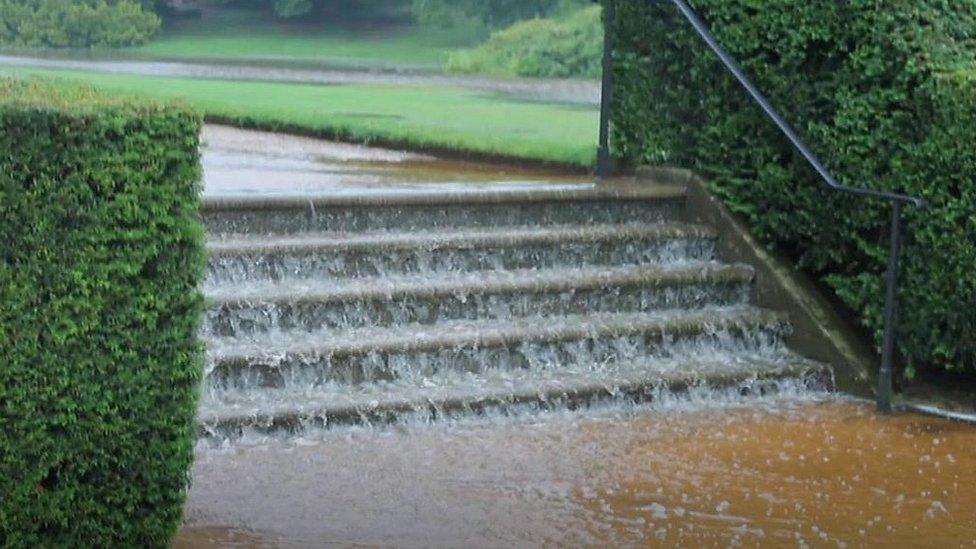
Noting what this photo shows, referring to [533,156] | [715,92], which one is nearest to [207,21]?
[533,156]

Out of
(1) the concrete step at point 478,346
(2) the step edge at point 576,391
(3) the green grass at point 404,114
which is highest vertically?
(3) the green grass at point 404,114

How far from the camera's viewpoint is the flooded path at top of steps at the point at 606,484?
6.08m

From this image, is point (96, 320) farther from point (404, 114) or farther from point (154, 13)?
point (154, 13)

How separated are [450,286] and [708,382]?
1435mm

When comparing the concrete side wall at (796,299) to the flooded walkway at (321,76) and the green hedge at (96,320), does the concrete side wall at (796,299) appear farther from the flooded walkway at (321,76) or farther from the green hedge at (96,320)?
the flooded walkway at (321,76)

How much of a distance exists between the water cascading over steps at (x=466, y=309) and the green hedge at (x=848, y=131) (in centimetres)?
44

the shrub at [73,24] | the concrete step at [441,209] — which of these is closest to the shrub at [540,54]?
the shrub at [73,24]

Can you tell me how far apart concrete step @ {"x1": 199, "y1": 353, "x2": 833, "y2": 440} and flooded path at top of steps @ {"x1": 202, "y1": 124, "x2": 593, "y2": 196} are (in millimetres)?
1727

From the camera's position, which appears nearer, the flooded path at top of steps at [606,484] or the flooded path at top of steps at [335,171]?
the flooded path at top of steps at [606,484]

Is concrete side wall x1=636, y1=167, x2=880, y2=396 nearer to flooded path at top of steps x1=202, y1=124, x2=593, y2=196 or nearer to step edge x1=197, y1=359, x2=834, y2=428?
step edge x1=197, y1=359, x2=834, y2=428

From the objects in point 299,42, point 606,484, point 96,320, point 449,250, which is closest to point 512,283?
point 449,250

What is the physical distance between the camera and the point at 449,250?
885 centimetres

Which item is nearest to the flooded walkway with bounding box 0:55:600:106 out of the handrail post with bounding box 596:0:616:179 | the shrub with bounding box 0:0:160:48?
the shrub with bounding box 0:0:160:48

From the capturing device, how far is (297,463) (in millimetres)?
6859
